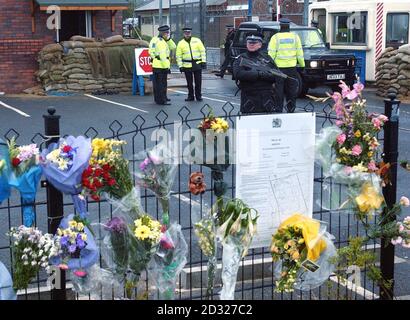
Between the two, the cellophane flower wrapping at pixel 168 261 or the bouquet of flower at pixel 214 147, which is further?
the bouquet of flower at pixel 214 147

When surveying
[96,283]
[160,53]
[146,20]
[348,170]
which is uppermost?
[146,20]

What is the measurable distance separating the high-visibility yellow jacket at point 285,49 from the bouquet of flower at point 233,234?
1026 centimetres

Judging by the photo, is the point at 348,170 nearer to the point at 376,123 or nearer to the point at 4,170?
the point at 376,123

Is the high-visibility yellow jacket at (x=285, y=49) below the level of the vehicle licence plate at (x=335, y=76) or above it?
above

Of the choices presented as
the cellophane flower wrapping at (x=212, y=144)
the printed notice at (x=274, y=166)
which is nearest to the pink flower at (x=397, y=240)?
the printed notice at (x=274, y=166)

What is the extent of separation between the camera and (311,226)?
4.36m

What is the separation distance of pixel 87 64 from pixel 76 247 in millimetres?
15895

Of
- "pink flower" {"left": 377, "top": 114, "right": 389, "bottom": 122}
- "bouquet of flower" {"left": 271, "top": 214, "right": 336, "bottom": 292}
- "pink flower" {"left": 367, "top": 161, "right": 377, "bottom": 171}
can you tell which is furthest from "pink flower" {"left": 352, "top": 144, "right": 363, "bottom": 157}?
"bouquet of flower" {"left": 271, "top": 214, "right": 336, "bottom": 292}

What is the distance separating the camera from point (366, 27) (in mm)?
21453

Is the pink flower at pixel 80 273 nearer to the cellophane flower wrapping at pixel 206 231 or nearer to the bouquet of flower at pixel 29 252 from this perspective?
the bouquet of flower at pixel 29 252

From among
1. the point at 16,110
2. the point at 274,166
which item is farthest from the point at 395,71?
the point at 274,166

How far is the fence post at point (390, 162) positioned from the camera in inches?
195

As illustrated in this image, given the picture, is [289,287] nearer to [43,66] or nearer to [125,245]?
[125,245]
